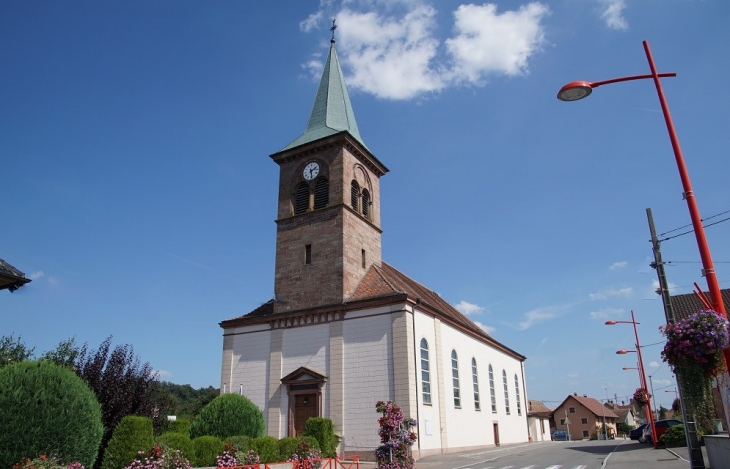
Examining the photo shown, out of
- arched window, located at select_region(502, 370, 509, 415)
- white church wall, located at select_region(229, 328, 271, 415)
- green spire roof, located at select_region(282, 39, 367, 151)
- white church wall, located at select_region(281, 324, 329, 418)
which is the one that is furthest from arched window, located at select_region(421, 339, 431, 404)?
arched window, located at select_region(502, 370, 509, 415)

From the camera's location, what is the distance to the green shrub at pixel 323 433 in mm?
23734

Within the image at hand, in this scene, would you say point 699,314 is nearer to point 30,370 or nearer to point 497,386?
point 30,370

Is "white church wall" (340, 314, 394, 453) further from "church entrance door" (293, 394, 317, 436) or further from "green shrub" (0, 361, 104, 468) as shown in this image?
"green shrub" (0, 361, 104, 468)

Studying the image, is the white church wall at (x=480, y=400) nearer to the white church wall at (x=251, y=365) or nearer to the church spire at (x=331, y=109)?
the white church wall at (x=251, y=365)

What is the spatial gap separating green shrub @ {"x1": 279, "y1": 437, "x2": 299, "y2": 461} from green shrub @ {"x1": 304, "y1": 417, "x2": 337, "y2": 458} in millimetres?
4142

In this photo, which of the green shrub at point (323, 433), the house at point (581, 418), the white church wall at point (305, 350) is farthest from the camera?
the house at point (581, 418)

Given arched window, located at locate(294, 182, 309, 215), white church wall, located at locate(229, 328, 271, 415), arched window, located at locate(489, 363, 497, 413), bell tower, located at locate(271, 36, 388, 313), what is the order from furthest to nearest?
arched window, located at locate(489, 363, 497, 413) < arched window, located at locate(294, 182, 309, 215) < bell tower, located at locate(271, 36, 388, 313) < white church wall, located at locate(229, 328, 271, 415)

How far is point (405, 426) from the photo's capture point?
56.1 ft

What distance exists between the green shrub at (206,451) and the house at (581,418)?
278 feet

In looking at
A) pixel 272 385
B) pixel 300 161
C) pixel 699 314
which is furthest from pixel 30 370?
pixel 300 161

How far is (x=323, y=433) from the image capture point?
24109mm

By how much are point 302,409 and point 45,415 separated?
656 inches

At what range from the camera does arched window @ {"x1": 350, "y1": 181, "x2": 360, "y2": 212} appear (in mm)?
32844

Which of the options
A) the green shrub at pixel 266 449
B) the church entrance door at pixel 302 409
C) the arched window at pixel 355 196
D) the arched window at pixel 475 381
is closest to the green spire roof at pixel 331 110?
the arched window at pixel 355 196
